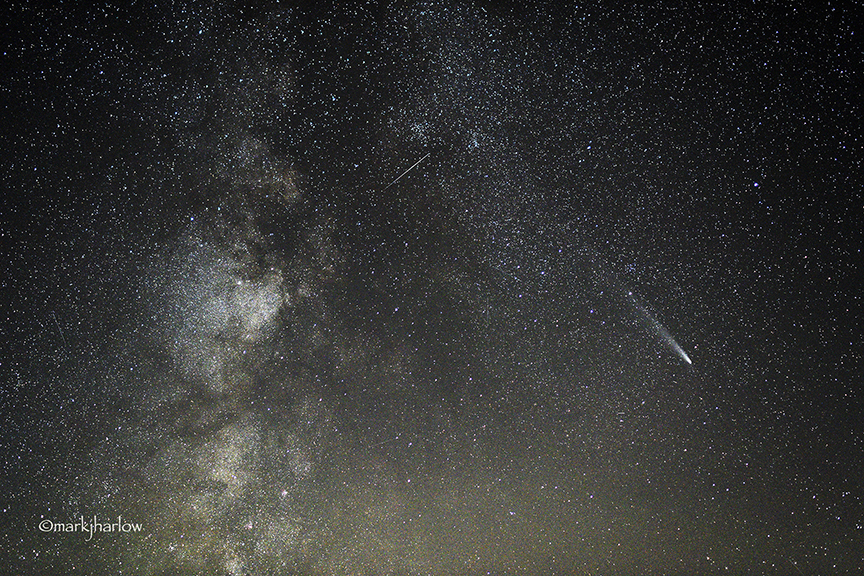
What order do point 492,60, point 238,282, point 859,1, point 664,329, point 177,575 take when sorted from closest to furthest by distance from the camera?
point 859,1
point 492,60
point 238,282
point 664,329
point 177,575

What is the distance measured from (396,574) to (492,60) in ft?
13.7

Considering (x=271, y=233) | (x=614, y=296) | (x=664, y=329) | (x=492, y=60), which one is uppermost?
(x=492, y=60)

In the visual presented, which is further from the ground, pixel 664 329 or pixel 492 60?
pixel 492 60

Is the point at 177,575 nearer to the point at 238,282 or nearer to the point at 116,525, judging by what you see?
the point at 116,525

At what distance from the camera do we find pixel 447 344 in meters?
3.69

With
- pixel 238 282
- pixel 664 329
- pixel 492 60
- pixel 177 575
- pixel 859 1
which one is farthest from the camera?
pixel 177 575

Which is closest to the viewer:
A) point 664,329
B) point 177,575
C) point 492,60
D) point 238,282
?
point 492,60

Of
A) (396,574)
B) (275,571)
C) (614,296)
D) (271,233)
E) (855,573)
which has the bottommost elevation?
(855,573)

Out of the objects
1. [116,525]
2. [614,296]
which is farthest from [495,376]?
[116,525]

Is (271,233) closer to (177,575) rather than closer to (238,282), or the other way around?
(238,282)

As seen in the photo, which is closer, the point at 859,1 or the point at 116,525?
the point at 859,1

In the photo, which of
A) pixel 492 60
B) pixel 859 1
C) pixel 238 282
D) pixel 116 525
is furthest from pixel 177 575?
pixel 859 1

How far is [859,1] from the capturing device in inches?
107

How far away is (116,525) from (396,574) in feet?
7.88
